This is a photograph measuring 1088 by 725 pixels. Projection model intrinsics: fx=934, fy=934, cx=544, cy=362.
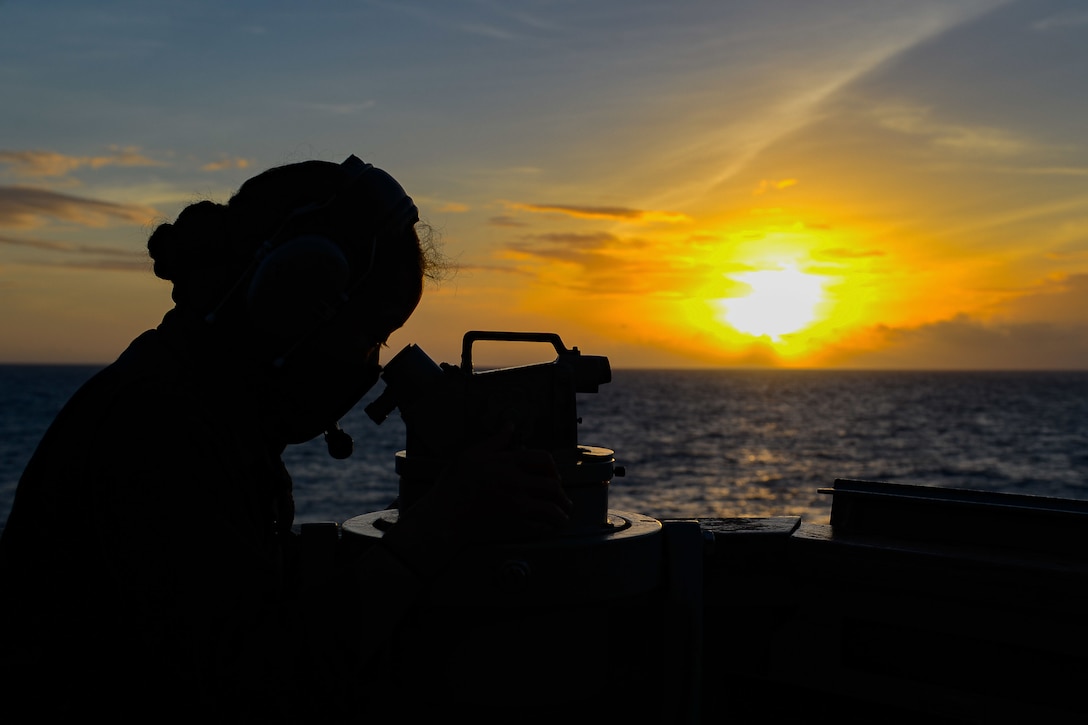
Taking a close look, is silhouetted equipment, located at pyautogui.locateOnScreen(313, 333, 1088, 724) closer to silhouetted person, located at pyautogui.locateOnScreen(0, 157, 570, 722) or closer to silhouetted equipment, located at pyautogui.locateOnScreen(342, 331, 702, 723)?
silhouetted equipment, located at pyautogui.locateOnScreen(342, 331, 702, 723)

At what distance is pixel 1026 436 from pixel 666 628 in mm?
64669

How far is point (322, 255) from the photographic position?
175cm

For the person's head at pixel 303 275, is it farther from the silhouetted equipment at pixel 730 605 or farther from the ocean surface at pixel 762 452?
the ocean surface at pixel 762 452

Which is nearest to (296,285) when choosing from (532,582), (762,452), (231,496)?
(231,496)

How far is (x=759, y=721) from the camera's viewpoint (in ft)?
9.09

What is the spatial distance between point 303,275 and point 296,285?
0.02 meters

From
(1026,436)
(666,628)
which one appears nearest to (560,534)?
(666,628)

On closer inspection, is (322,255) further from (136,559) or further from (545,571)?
(545,571)

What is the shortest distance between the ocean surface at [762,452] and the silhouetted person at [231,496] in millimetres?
15721

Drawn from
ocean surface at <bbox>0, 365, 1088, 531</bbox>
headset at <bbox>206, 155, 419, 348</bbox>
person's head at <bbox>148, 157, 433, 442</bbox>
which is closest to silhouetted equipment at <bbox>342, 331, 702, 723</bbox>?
person's head at <bbox>148, 157, 433, 442</bbox>

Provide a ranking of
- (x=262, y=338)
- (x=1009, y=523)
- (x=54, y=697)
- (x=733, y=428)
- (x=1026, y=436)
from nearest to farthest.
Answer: (x=54, y=697) → (x=262, y=338) → (x=1009, y=523) → (x=1026, y=436) → (x=733, y=428)

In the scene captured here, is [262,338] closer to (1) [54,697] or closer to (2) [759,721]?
(1) [54,697]

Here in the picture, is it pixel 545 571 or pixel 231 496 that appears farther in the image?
pixel 545 571

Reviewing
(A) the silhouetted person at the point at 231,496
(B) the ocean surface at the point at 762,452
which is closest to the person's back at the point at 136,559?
(A) the silhouetted person at the point at 231,496
